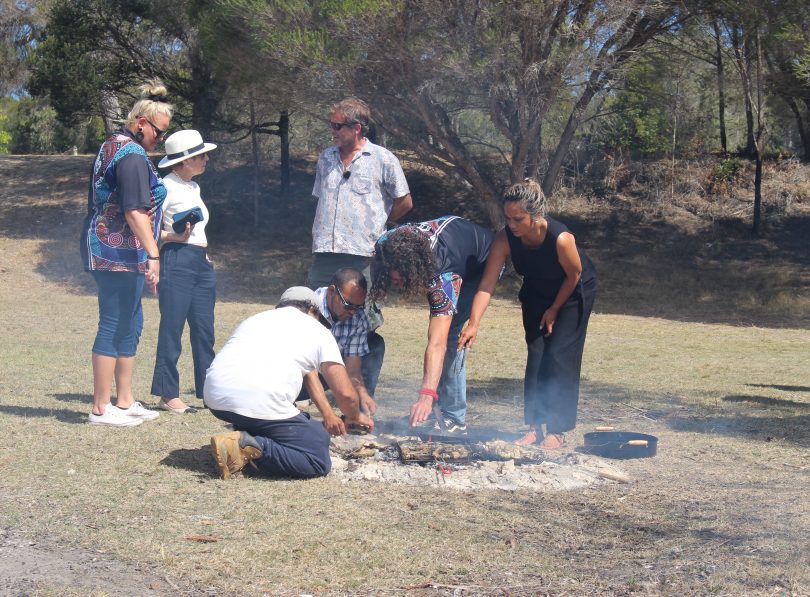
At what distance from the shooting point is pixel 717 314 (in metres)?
16.0

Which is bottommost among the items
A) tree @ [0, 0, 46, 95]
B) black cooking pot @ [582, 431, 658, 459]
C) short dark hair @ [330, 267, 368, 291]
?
black cooking pot @ [582, 431, 658, 459]

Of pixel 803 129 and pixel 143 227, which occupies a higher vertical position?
pixel 803 129

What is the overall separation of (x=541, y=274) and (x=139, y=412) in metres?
2.60

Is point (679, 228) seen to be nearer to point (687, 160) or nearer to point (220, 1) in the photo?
point (687, 160)

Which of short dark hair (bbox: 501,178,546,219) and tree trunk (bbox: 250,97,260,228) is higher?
tree trunk (bbox: 250,97,260,228)

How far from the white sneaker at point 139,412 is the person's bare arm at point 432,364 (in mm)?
1802

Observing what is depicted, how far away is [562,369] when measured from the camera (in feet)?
19.0

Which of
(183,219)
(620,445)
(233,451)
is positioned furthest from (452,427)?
(183,219)

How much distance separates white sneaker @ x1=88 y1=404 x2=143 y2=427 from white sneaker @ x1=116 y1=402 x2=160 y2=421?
0.04 metres

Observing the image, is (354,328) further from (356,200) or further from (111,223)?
(111,223)

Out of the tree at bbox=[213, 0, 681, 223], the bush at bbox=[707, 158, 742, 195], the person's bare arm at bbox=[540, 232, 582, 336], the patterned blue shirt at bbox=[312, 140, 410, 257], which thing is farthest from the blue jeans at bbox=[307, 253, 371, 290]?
the bush at bbox=[707, 158, 742, 195]

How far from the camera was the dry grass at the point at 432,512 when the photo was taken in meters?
3.57

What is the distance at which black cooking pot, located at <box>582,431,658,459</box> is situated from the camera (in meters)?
5.53

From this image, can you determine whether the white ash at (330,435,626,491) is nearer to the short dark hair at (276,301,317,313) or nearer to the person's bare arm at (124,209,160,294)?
the short dark hair at (276,301,317,313)
